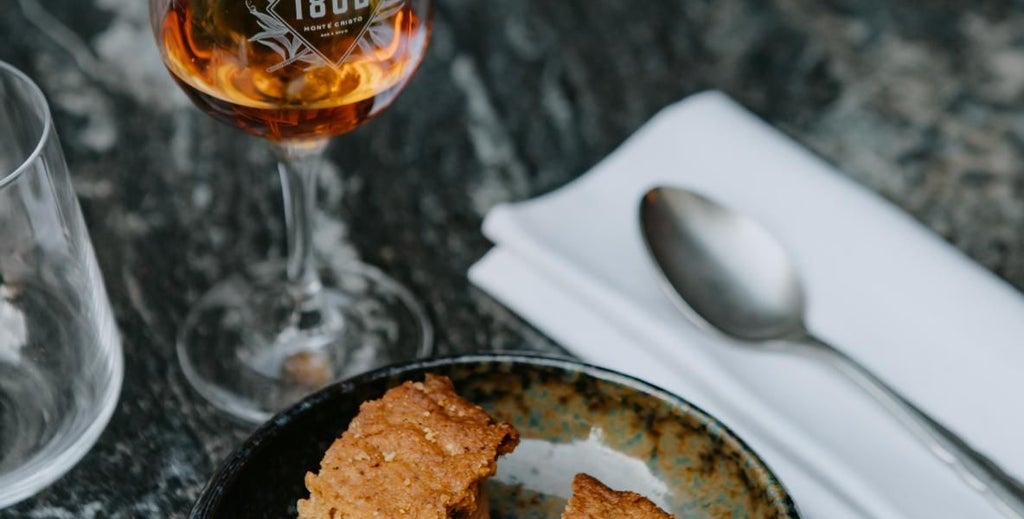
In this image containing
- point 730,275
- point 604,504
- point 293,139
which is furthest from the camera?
point 730,275

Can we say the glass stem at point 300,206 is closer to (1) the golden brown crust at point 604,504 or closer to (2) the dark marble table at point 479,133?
(2) the dark marble table at point 479,133

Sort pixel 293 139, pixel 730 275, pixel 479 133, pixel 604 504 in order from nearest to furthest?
1. pixel 604 504
2. pixel 293 139
3. pixel 730 275
4. pixel 479 133

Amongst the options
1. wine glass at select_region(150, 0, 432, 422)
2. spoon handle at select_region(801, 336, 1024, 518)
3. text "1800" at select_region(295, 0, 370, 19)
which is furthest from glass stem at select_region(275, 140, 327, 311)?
spoon handle at select_region(801, 336, 1024, 518)

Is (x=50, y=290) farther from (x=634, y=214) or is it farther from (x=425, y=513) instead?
(x=634, y=214)

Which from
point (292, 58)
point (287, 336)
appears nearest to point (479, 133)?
point (287, 336)

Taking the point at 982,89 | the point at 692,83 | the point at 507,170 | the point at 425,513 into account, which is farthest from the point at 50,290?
the point at 982,89

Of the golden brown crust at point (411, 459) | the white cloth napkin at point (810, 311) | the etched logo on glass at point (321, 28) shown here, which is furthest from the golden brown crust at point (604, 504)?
the etched logo on glass at point (321, 28)

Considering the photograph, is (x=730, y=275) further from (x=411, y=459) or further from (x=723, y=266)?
(x=411, y=459)
